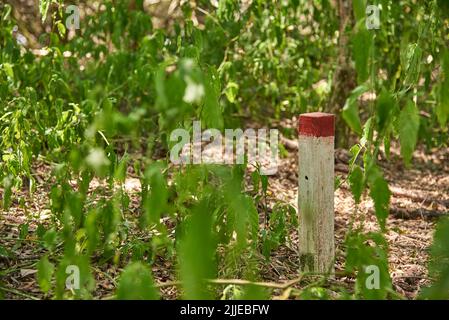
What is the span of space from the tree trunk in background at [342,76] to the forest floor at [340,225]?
16 centimetres

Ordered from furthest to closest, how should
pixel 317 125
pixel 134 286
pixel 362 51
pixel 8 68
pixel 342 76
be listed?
pixel 342 76, pixel 8 68, pixel 317 125, pixel 362 51, pixel 134 286

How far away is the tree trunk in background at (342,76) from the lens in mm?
4480

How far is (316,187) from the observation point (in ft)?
8.29

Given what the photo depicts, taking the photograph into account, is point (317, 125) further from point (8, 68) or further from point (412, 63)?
point (8, 68)

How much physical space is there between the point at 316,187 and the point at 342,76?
2.14 meters

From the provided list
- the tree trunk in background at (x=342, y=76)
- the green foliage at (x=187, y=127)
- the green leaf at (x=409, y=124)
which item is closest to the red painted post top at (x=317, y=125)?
the green foliage at (x=187, y=127)

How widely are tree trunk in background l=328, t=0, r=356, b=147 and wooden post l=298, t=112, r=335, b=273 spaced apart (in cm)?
202

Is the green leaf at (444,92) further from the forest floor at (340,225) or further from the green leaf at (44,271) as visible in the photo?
the green leaf at (44,271)

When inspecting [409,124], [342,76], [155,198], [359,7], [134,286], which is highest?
[342,76]

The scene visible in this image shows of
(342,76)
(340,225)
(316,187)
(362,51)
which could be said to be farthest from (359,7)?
(342,76)

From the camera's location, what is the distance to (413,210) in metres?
3.80
